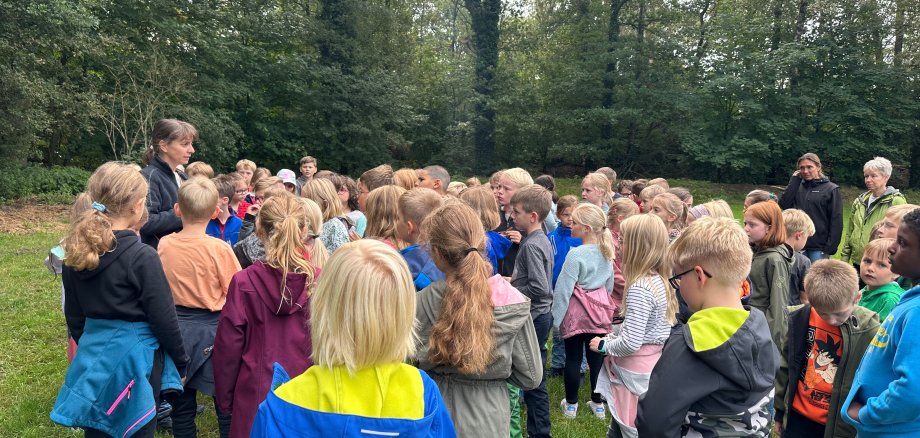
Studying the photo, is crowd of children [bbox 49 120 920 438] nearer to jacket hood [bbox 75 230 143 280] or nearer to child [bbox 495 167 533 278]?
jacket hood [bbox 75 230 143 280]

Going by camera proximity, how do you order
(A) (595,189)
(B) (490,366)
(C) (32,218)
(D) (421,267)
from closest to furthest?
1. (B) (490,366)
2. (D) (421,267)
3. (A) (595,189)
4. (C) (32,218)

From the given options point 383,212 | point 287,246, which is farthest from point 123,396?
point 383,212

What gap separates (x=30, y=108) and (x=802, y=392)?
1856 cm

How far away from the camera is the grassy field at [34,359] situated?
4420 mm

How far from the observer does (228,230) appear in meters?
5.52

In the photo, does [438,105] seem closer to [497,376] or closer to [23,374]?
[23,374]

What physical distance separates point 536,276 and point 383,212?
3.73ft

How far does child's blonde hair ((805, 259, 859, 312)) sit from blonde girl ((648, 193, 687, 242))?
210 centimetres

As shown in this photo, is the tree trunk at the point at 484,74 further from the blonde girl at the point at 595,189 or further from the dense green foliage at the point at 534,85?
the blonde girl at the point at 595,189

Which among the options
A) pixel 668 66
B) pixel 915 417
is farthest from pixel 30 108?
pixel 668 66

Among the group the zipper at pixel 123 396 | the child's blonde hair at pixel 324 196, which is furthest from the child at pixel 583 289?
the zipper at pixel 123 396

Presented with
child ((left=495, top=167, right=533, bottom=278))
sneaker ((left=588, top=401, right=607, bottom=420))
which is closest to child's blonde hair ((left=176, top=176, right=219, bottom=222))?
child ((left=495, top=167, right=533, bottom=278))

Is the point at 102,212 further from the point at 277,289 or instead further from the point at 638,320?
the point at 638,320

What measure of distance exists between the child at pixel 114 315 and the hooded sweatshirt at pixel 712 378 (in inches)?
93.9
